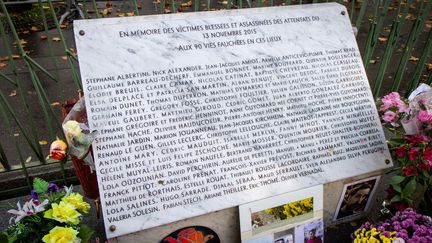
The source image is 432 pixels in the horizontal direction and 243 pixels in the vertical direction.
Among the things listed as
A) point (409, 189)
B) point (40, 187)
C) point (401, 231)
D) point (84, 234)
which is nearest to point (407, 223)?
point (401, 231)

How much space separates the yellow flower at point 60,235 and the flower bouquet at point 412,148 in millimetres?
1760

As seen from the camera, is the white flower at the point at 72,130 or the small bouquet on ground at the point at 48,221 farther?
the white flower at the point at 72,130

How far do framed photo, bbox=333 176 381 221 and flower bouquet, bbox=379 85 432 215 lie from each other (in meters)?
0.12

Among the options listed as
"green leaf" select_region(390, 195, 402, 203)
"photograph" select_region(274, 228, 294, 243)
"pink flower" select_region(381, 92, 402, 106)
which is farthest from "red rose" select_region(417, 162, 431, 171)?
"photograph" select_region(274, 228, 294, 243)

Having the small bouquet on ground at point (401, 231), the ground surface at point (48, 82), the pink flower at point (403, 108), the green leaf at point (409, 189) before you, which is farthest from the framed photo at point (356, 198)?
the pink flower at point (403, 108)

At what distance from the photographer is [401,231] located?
187 centimetres

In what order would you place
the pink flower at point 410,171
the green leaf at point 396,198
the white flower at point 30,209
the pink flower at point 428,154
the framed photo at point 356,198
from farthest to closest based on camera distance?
the framed photo at point 356,198 → the green leaf at point 396,198 → the pink flower at point 410,171 → the pink flower at point 428,154 → the white flower at point 30,209

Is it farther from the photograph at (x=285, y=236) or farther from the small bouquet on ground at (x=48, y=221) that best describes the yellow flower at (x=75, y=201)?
the photograph at (x=285, y=236)

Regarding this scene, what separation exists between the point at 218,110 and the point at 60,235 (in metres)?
0.97

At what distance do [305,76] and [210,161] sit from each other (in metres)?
0.78

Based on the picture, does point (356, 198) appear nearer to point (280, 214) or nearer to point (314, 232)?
point (314, 232)

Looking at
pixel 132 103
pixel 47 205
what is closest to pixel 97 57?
pixel 132 103

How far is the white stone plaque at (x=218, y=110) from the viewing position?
1863 mm

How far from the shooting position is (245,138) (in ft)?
6.63
